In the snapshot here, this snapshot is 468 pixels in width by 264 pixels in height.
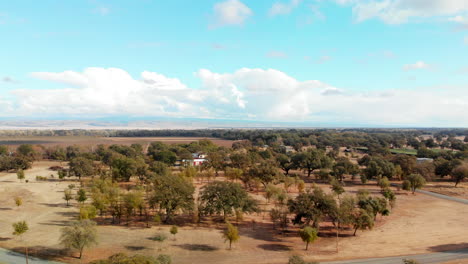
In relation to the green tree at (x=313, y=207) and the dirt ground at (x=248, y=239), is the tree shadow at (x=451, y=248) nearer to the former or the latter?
the dirt ground at (x=248, y=239)

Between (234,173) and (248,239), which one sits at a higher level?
(234,173)

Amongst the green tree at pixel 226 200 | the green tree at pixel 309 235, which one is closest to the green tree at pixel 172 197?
the green tree at pixel 226 200

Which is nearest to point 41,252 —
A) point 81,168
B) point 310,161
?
point 81,168

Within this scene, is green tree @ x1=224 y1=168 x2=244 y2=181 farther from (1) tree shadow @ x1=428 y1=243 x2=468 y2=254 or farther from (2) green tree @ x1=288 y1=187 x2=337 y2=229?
(1) tree shadow @ x1=428 y1=243 x2=468 y2=254

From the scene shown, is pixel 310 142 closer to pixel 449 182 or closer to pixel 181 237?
pixel 449 182

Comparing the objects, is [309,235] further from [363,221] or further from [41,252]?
[41,252]

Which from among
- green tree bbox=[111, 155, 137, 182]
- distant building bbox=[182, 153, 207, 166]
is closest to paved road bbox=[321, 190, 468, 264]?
green tree bbox=[111, 155, 137, 182]

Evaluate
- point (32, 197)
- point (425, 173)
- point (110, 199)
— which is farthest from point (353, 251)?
point (32, 197)
